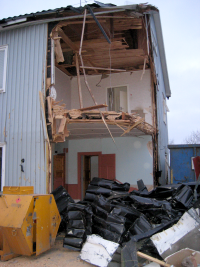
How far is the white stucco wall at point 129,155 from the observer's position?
10172mm

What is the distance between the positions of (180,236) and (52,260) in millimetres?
2628

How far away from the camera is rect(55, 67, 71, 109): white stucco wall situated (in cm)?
1045

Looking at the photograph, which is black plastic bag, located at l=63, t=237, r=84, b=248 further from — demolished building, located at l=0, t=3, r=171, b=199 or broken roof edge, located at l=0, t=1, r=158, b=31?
broken roof edge, located at l=0, t=1, r=158, b=31

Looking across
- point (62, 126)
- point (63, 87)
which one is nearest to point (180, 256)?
point (62, 126)

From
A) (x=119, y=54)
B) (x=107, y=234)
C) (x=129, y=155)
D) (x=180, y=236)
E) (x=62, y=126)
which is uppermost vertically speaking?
(x=119, y=54)

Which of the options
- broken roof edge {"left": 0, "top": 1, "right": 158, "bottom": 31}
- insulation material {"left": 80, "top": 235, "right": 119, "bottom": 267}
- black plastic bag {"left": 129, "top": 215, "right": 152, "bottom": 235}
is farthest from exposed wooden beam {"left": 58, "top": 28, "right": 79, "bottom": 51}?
insulation material {"left": 80, "top": 235, "right": 119, "bottom": 267}

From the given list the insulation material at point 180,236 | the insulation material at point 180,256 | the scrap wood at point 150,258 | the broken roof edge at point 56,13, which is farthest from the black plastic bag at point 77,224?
the broken roof edge at point 56,13

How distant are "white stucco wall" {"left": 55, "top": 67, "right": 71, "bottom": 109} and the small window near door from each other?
1.84m

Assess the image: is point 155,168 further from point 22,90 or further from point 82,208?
point 22,90

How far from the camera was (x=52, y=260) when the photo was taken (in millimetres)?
5055

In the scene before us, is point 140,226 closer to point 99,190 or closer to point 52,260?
point 99,190

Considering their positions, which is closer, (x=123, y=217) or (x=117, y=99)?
(x=123, y=217)

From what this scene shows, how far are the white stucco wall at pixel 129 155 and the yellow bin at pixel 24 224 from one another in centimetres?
548

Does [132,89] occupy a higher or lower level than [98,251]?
higher
